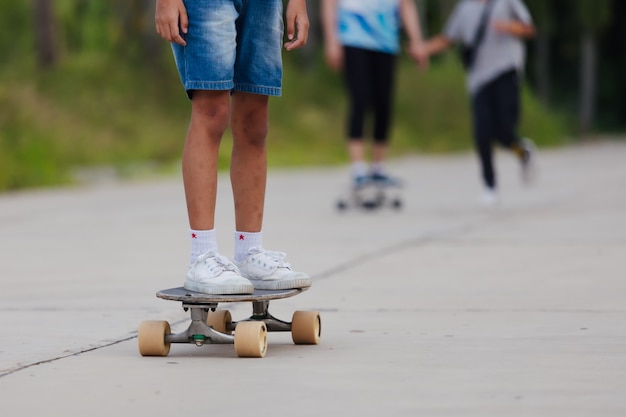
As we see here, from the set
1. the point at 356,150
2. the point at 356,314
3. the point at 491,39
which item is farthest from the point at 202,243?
the point at 491,39

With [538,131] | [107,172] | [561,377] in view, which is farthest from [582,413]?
[538,131]

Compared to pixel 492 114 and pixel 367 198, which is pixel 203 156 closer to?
pixel 367 198

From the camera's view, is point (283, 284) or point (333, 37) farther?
point (333, 37)

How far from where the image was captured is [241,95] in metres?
5.31

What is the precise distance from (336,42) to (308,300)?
551cm

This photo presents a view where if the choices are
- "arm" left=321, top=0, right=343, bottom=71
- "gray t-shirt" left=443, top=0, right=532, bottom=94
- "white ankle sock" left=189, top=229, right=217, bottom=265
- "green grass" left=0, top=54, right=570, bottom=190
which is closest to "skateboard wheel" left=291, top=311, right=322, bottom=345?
"white ankle sock" left=189, top=229, right=217, bottom=265

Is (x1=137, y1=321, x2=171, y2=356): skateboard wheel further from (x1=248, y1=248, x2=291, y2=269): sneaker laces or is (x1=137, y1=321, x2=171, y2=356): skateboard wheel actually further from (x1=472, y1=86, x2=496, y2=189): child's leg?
(x1=472, y1=86, x2=496, y2=189): child's leg

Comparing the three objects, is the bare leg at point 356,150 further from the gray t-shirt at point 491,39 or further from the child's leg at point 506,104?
the child's leg at point 506,104

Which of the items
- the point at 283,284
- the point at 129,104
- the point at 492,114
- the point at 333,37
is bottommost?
the point at 283,284

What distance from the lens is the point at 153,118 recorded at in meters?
22.9

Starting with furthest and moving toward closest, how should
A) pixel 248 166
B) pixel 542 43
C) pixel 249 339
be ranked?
pixel 542 43 < pixel 248 166 < pixel 249 339

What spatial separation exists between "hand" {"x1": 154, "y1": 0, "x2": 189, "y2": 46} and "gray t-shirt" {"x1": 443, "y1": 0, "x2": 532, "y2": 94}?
6.99m

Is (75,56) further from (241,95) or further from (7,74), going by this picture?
(241,95)

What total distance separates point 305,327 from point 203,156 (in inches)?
27.6
